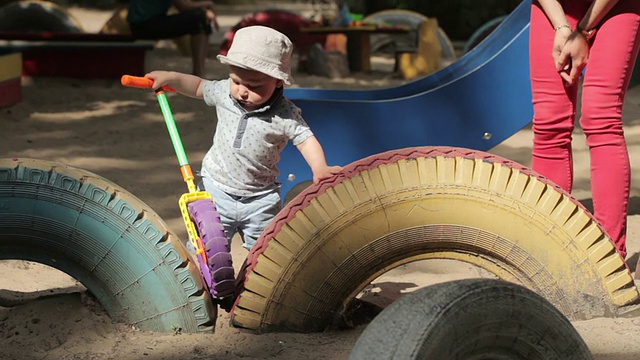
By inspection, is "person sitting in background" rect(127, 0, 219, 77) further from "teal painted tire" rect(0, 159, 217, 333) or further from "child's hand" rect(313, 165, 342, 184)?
"teal painted tire" rect(0, 159, 217, 333)

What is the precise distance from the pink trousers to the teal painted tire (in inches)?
49.8

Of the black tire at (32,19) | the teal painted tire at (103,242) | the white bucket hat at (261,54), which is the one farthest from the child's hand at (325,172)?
the black tire at (32,19)

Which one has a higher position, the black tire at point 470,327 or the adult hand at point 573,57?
the adult hand at point 573,57

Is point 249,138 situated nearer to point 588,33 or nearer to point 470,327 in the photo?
point 588,33

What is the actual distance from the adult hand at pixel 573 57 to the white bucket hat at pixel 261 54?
2.77 feet

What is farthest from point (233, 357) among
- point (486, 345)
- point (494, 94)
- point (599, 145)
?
point (494, 94)

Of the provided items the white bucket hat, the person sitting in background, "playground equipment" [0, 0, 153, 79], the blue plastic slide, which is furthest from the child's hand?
the person sitting in background

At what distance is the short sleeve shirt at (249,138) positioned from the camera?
2928 millimetres

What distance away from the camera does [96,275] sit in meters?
2.57

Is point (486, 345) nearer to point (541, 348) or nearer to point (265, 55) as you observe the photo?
point (541, 348)

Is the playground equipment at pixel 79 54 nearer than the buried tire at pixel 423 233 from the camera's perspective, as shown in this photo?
No

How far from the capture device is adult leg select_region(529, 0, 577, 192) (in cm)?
309

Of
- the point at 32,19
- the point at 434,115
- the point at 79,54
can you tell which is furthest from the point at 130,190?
the point at 32,19

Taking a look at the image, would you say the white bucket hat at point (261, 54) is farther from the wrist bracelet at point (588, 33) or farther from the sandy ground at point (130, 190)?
the wrist bracelet at point (588, 33)
